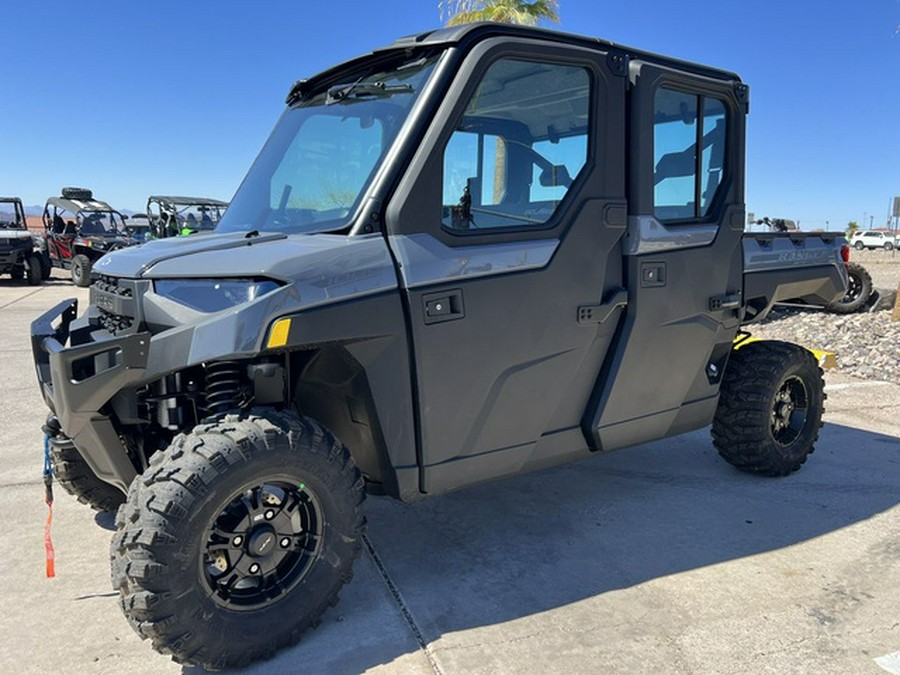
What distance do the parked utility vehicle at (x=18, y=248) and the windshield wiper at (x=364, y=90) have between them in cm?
1935

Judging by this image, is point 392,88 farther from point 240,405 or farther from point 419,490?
point 419,490

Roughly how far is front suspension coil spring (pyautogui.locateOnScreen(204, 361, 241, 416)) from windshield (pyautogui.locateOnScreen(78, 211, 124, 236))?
20287 mm

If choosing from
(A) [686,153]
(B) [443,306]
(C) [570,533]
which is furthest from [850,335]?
(B) [443,306]

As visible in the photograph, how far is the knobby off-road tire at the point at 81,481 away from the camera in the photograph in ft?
11.7

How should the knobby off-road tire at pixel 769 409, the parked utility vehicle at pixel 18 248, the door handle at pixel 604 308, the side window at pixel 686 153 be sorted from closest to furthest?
the door handle at pixel 604 308 → the side window at pixel 686 153 → the knobby off-road tire at pixel 769 409 → the parked utility vehicle at pixel 18 248

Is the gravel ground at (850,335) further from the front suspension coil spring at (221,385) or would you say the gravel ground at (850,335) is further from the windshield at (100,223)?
the windshield at (100,223)

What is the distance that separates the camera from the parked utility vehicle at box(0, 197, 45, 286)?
19.1 m

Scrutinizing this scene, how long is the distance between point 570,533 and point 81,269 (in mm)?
19009

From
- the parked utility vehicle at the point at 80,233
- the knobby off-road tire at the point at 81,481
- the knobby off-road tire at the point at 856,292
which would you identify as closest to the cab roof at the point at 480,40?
the knobby off-road tire at the point at 81,481

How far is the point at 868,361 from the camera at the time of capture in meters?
8.79

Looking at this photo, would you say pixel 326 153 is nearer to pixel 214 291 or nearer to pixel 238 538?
pixel 214 291

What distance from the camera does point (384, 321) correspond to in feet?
9.04

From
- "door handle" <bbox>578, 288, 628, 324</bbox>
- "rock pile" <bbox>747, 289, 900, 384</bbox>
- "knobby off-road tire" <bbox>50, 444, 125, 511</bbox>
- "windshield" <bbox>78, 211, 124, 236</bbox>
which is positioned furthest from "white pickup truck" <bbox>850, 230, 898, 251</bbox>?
"knobby off-road tire" <bbox>50, 444, 125, 511</bbox>

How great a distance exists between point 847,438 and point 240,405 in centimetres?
496
